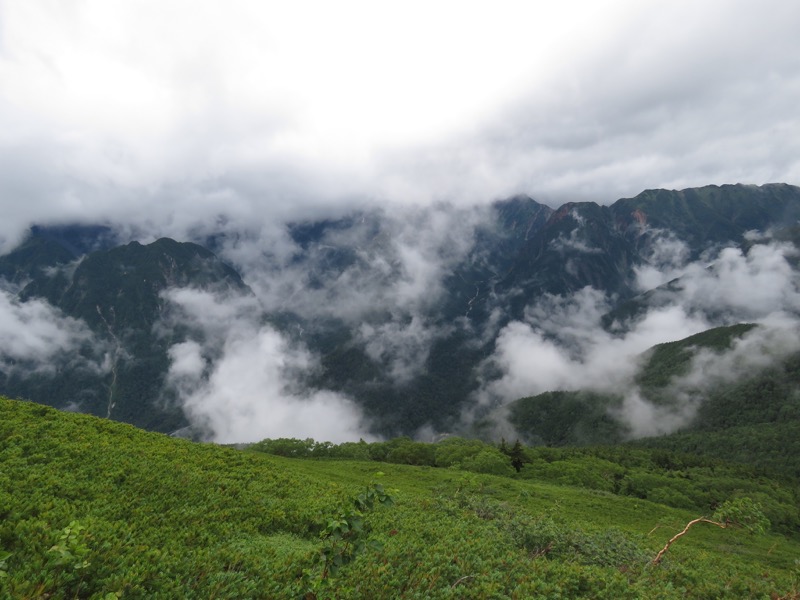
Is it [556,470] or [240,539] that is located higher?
[240,539]

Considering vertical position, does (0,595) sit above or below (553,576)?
above

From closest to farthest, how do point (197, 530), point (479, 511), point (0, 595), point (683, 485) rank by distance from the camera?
1. point (0, 595)
2. point (197, 530)
3. point (479, 511)
4. point (683, 485)

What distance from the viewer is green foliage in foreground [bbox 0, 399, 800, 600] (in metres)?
9.48

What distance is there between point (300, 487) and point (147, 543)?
40.5 ft

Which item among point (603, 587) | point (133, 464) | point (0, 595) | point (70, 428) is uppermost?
point (70, 428)

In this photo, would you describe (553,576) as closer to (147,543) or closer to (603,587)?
(603,587)

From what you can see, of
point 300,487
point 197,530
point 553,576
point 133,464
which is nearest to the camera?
point 197,530

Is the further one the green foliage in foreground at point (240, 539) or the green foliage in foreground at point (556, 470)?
the green foliage in foreground at point (556, 470)

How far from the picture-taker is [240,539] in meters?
14.0

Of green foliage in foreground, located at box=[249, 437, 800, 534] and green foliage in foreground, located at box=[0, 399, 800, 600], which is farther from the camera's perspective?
green foliage in foreground, located at box=[249, 437, 800, 534]

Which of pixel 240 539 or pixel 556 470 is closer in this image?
pixel 240 539

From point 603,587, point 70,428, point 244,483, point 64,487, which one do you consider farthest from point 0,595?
point 603,587

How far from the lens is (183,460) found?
21.2 m

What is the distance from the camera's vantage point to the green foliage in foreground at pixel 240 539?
9.48 meters
